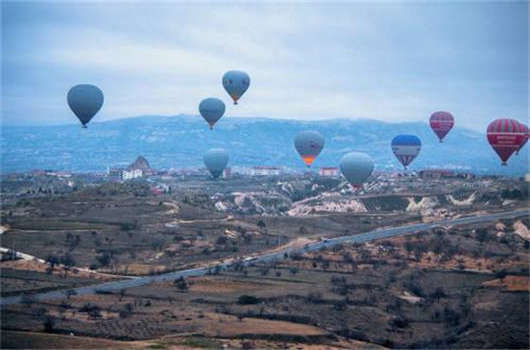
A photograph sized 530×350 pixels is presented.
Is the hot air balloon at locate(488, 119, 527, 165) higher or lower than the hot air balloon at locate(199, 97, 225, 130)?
lower

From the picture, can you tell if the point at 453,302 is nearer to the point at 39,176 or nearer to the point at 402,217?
the point at 402,217

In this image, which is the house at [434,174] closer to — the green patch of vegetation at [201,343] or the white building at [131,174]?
the white building at [131,174]

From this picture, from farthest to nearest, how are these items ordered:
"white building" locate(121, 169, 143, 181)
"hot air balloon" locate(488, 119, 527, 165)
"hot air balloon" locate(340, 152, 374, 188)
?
"white building" locate(121, 169, 143, 181) → "hot air balloon" locate(340, 152, 374, 188) → "hot air balloon" locate(488, 119, 527, 165)

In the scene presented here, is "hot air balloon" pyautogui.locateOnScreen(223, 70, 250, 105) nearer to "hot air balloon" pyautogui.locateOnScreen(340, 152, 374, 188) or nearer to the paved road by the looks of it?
"hot air balloon" pyautogui.locateOnScreen(340, 152, 374, 188)

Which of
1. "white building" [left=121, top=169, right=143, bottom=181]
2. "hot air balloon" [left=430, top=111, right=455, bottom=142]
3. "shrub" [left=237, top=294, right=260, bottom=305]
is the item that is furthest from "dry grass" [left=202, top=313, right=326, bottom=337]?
"white building" [left=121, top=169, right=143, bottom=181]

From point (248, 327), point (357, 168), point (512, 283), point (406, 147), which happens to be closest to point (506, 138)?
point (357, 168)
